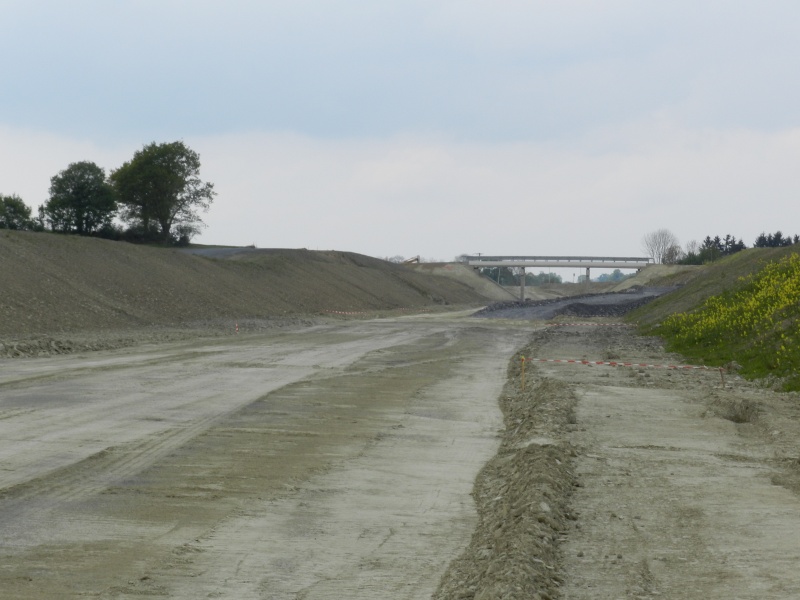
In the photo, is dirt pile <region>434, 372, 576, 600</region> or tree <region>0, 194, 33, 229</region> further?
tree <region>0, 194, 33, 229</region>

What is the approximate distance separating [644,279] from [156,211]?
5983 centimetres

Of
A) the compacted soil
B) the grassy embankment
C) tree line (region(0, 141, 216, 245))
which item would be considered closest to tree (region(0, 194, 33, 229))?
tree line (region(0, 141, 216, 245))

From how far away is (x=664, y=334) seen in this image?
37.4 m

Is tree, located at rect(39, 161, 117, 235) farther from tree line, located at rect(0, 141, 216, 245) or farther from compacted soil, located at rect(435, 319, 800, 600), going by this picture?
compacted soil, located at rect(435, 319, 800, 600)

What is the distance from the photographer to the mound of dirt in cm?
4056

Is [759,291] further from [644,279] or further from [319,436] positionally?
[644,279]

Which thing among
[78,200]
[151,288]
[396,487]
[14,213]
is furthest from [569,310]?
[396,487]

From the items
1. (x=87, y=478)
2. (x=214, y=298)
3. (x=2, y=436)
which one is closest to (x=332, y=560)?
(x=87, y=478)

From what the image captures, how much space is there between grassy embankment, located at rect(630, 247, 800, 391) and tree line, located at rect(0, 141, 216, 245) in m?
41.2

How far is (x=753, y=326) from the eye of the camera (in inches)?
1070

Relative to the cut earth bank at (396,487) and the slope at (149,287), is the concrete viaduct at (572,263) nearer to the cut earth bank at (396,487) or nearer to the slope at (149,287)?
the slope at (149,287)

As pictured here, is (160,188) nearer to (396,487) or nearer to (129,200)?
(129,200)

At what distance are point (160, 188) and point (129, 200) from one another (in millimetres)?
2908

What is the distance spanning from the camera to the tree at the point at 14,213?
6694 cm
